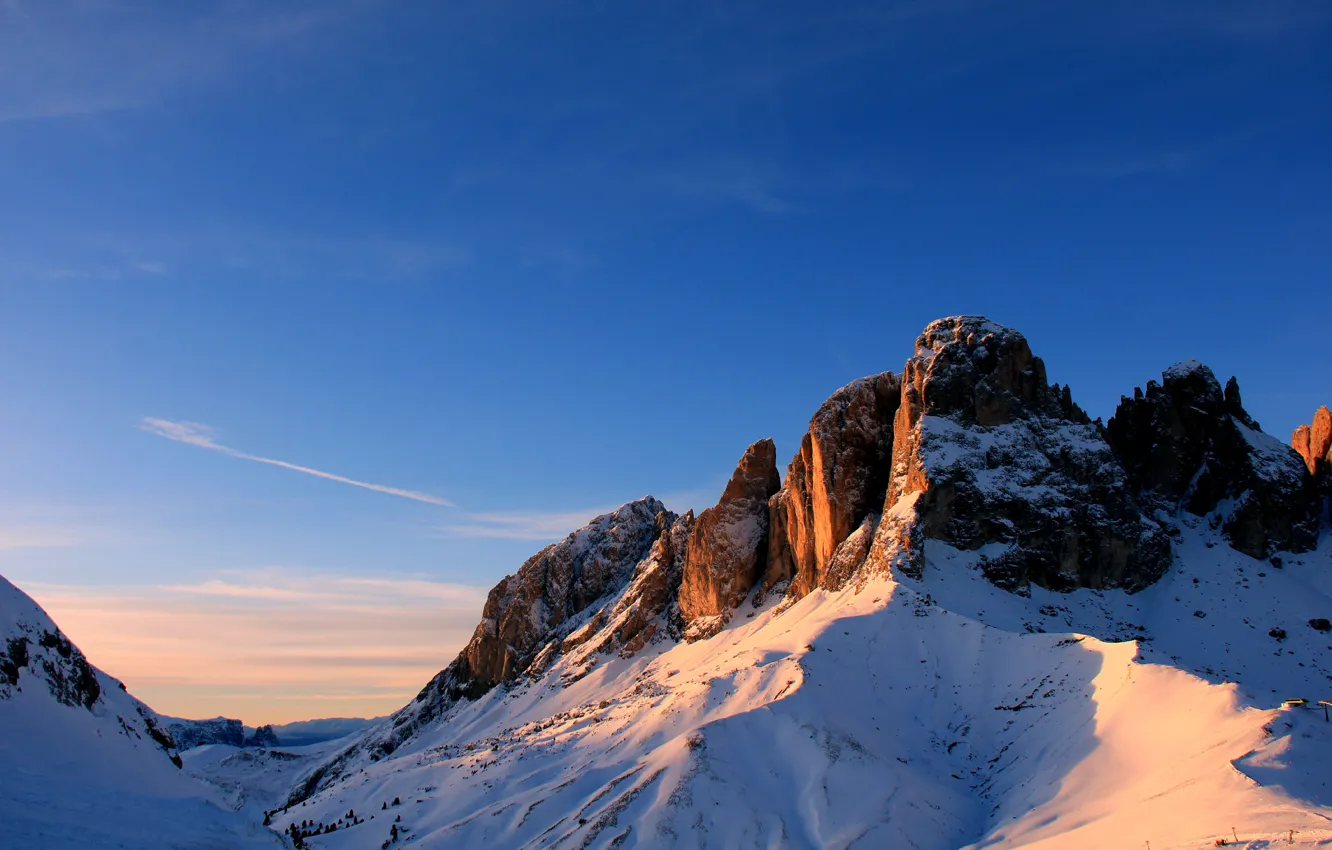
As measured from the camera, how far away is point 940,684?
67.8m

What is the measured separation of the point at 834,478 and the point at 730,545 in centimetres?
2055

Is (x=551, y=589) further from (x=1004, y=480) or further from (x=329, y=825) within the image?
(x=1004, y=480)

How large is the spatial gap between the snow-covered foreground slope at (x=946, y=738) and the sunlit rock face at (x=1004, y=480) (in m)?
2.63

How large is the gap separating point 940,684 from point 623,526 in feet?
294

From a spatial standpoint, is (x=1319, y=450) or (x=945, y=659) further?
(x=1319, y=450)

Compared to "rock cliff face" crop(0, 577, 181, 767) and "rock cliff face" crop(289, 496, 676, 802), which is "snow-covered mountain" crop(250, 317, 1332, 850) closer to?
"rock cliff face" crop(289, 496, 676, 802)

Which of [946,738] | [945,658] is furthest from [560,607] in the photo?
[946,738]

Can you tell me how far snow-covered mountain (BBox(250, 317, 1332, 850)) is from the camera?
51.1 metres

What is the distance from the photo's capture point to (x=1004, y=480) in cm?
8700

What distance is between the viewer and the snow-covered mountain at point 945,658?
2010 inches

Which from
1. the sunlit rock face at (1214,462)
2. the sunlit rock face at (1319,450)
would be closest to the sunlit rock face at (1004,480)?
the sunlit rock face at (1214,462)

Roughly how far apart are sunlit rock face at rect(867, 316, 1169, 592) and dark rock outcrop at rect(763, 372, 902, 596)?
278 inches

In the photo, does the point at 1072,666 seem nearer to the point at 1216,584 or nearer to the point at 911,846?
the point at 911,846

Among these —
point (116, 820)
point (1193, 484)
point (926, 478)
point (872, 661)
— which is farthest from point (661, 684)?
point (116, 820)
